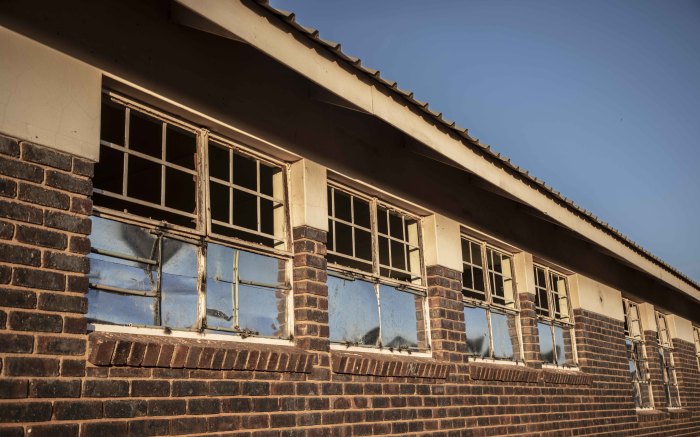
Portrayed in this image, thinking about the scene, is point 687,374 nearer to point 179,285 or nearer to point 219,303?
point 219,303

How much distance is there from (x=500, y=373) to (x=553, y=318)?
2.42 m

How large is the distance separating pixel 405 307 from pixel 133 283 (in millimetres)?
3428

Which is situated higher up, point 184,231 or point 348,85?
point 348,85

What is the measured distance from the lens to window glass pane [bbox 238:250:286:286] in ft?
18.7

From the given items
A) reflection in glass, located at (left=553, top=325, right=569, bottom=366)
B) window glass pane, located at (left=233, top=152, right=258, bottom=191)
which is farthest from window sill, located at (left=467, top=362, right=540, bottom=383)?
window glass pane, located at (left=233, top=152, right=258, bottom=191)

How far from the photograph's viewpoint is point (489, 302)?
916 centimetres

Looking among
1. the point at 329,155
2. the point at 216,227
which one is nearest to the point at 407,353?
the point at 329,155

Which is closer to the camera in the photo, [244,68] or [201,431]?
[201,431]

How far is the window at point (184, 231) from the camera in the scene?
4805mm

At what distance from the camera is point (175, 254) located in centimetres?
517

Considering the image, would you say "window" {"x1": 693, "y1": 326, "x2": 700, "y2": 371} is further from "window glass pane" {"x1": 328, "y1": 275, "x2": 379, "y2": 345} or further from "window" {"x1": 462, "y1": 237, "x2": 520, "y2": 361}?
"window glass pane" {"x1": 328, "y1": 275, "x2": 379, "y2": 345}

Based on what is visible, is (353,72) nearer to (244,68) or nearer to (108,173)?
(244,68)

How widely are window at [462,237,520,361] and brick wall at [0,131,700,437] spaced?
14.5 inches

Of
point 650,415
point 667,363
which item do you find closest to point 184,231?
point 650,415
